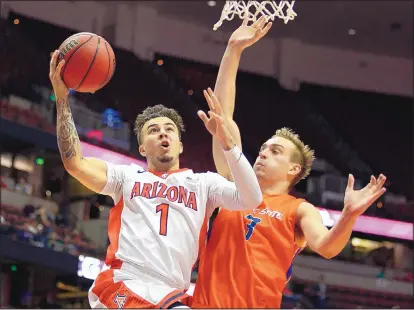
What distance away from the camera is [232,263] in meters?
3.52

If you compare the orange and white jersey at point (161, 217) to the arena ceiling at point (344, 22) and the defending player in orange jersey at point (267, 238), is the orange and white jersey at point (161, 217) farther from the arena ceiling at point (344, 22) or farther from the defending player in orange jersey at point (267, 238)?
the arena ceiling at point (344, 22)

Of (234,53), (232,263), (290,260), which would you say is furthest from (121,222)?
(234,53)

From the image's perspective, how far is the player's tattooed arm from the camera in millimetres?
3361

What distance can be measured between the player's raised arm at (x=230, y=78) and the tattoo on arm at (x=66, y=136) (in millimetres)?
887

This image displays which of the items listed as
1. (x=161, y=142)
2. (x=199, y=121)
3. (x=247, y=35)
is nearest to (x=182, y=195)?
(x=161, y=142)

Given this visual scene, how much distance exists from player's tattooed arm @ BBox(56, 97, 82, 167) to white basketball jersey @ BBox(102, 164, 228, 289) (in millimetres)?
214

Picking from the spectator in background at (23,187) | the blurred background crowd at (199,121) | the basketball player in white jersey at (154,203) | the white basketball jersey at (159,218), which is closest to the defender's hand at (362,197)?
the basketball player in white jersey at (154,203)

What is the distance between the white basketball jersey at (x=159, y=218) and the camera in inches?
127

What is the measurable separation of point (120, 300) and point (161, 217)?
0.42m

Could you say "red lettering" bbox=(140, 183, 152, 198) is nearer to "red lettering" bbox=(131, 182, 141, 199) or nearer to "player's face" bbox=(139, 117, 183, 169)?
"red lettering" bbox=(131, 182, 141, 199)

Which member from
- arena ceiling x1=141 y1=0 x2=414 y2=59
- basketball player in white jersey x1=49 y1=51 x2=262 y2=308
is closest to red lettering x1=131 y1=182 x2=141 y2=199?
basketball player in white jersey x1=49 y1=51 x2=262 y2=308

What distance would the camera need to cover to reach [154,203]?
334cm

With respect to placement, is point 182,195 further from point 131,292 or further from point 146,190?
point 131,292

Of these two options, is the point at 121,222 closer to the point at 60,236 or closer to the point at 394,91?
the point at 60,236
